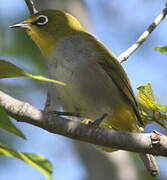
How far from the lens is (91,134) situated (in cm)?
237

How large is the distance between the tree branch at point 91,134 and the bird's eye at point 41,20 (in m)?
2.24

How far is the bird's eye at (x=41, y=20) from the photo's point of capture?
14.8ft

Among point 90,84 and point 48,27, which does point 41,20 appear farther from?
point 90,84

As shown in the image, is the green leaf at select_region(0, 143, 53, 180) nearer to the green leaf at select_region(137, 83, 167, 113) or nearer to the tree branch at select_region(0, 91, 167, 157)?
the tree branch at select_region(0, 91, 167, 157)

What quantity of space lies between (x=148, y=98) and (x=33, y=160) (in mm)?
1374

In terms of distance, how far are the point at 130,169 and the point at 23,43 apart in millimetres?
3160

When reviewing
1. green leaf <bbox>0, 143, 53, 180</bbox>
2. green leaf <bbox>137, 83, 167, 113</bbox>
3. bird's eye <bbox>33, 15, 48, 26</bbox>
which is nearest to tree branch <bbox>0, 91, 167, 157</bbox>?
green leaf <bbox>137, 83, 167, 113</bbox>

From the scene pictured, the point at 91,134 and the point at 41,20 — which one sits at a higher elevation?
the point at 41,20

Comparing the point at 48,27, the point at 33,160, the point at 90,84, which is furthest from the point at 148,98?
the point at 48,27

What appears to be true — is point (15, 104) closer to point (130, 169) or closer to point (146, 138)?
point (146, 138)

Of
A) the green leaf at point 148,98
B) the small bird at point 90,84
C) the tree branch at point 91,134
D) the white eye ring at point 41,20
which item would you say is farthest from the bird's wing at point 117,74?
the tree branch at point 91,134

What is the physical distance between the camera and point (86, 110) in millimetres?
3762

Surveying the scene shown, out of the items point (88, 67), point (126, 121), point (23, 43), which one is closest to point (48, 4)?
point (23, 43)

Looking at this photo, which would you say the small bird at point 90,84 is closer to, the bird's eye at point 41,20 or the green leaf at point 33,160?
the bird's eye at point 41,20
